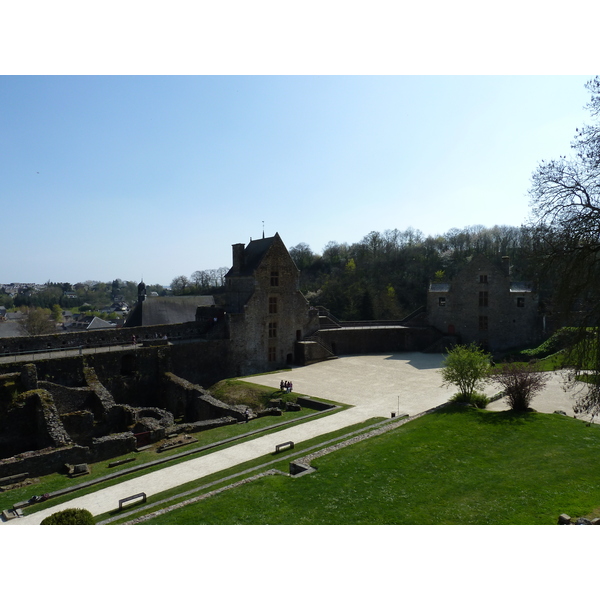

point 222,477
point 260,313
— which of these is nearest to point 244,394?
point 260,313

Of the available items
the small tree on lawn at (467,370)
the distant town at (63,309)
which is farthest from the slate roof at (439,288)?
the distant town at (63,309)

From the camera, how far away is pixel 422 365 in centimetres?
3061

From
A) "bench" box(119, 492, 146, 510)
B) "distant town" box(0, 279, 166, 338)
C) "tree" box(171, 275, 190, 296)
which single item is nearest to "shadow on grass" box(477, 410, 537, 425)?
"bench" box(119, 492, 146, 510)

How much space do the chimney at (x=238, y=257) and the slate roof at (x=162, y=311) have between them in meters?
6.50

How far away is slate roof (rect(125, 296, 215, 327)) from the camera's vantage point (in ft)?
113

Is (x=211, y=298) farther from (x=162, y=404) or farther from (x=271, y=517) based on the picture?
(x=271, y=517)

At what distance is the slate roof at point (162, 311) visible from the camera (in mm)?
34531

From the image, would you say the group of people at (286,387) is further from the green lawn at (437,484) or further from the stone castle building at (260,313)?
the green lawn at (437,484)

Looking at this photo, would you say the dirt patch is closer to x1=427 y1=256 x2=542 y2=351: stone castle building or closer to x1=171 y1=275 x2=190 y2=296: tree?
x1=427 y1=256 x2=542 y2=351: stone castle building

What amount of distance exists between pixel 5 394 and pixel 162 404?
812 centimetres

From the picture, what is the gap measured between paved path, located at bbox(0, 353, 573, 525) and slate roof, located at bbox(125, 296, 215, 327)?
11.8 metres

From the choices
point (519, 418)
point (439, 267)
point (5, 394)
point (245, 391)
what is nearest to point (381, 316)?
point (439, 267)

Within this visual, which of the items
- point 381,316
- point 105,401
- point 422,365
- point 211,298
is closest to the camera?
point 105,401

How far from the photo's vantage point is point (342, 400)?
72.2ft
